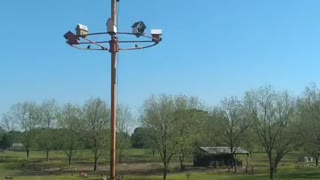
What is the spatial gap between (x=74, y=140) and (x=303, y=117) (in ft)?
135

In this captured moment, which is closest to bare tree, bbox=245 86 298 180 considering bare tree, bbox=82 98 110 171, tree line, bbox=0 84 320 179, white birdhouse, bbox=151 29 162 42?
tree line, bbox=0 84 320 179

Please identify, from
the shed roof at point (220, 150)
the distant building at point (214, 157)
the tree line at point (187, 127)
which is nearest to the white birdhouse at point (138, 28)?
the tree line at point (187, 127)

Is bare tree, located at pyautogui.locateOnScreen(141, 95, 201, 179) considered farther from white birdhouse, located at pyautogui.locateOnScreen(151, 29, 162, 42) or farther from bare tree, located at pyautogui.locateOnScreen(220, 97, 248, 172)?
white birdhouse, located at pyautogui.locateOnScreen(151, 29, 162, 42)

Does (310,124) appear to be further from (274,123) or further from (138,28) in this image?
(138,28)

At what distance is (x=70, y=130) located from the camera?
293 ft

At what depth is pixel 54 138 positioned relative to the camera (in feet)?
314

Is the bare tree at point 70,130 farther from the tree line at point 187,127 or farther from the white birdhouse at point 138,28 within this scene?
the white birdhouse at point 138,28

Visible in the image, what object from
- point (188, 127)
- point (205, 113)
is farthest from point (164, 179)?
point (205, 113)

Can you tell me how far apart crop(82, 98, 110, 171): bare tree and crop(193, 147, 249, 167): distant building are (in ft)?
50.2

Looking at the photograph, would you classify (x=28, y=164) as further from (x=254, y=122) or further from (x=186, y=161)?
(x=254, y=122)

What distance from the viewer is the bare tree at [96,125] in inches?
3184

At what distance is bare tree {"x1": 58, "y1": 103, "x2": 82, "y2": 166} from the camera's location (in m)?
87.1

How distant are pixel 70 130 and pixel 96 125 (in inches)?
283

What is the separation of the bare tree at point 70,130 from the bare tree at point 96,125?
6.10 feet
